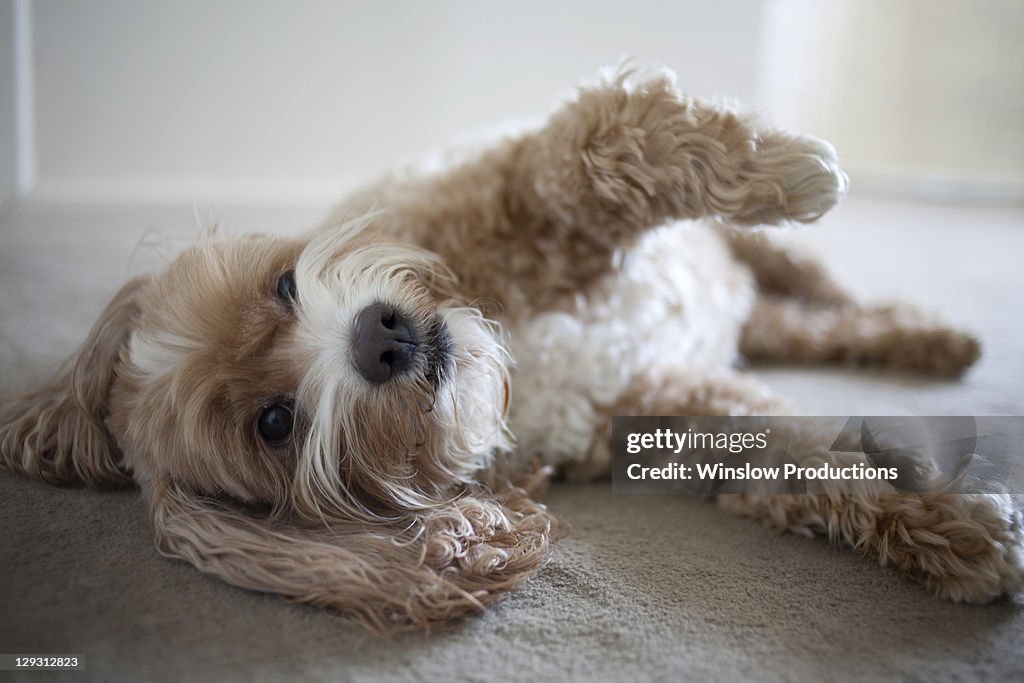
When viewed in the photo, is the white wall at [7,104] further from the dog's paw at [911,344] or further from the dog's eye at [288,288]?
the dog's paw at [911,344]

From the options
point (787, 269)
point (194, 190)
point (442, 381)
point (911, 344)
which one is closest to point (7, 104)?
point (442, 381)

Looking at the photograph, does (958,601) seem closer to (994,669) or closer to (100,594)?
(994,669)

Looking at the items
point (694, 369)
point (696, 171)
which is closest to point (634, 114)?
point (696, 171)

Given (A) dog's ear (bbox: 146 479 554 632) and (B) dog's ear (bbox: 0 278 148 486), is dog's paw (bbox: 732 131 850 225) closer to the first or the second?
(A) dog's ear (bbox: 146 479 554 632)

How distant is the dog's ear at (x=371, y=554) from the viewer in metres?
1.11

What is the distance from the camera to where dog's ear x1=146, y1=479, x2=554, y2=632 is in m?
1.11

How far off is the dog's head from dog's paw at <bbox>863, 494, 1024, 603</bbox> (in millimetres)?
556

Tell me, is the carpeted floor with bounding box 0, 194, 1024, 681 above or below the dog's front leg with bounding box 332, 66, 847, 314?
below

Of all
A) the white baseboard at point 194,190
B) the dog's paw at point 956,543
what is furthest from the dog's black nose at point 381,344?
the white baseboard at point 194,190

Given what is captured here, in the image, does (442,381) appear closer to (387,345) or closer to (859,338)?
(387,345)

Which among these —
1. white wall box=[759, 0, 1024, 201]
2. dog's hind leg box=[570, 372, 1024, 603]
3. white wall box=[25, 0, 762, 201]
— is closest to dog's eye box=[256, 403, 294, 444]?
dog's hind leg box=[570, 372, 1024, 603]

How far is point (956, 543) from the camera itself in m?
1.17

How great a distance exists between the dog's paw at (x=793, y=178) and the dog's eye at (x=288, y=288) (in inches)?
31.8

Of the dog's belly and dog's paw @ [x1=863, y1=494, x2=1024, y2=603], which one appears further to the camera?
the dog's belly
